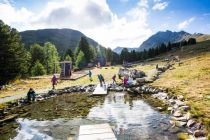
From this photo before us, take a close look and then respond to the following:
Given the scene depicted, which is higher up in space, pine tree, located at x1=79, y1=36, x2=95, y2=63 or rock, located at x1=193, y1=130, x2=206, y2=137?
pine tree, located at x1=79, y1=36, x2=95, y2=63

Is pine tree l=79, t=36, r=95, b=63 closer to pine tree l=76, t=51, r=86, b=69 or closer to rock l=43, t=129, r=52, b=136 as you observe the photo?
pine tree l=76, t=51, r=86, b=69

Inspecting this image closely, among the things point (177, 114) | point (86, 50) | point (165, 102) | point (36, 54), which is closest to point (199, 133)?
point (177, 114)

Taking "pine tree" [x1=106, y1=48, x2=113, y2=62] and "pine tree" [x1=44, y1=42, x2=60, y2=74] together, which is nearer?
"pine tree" [x1=44, y1=42, x2=60, y2=74]

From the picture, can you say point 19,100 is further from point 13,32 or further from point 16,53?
point 13,32

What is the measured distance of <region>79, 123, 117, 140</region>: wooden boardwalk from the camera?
51.1 feet

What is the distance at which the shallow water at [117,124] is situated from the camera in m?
17.4

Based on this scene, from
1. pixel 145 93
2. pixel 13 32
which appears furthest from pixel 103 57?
pixel 145 93

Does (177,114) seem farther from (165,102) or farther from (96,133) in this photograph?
(96,133)

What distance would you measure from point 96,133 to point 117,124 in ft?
12.4

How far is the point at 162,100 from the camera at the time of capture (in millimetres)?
29188

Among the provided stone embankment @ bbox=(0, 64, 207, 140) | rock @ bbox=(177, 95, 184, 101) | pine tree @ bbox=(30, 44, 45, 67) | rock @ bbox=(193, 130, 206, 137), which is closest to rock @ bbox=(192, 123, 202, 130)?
stone embankment @ bbox=(0, 64, 207, 140)

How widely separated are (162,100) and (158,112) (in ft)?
19.6

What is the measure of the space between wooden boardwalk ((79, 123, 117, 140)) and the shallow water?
90cm

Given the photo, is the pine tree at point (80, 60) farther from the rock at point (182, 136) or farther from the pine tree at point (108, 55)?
the rock at point (182, 136)
